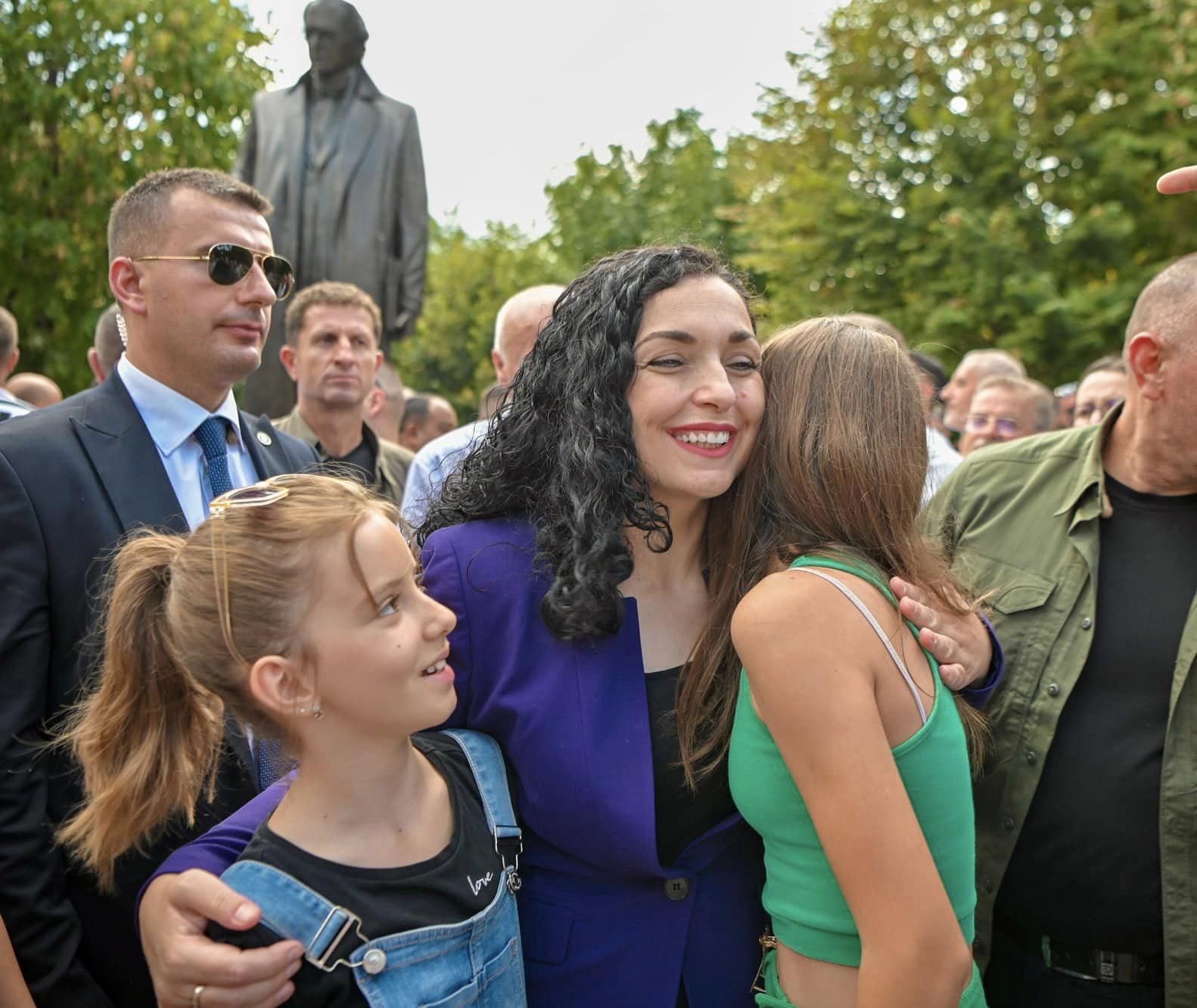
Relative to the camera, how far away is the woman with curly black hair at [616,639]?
227cm

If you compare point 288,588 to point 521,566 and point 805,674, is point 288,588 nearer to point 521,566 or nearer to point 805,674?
point 521,566

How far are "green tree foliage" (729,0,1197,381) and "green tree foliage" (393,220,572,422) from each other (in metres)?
19.3

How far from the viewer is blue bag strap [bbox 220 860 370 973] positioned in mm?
1890

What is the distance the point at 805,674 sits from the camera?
193cm

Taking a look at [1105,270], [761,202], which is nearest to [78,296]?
[761,202]

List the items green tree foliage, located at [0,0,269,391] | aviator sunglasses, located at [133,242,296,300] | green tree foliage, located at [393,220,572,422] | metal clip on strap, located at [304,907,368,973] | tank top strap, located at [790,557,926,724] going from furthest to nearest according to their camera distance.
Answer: green tree foliage, located at [393,220,572,422]
green tree foliage, located at [0,0,269,391]
aviator sunglasses, located at [133,242,296,300]
tank top strap, located at [790,557,926,724]
metal clip on strap, located at [304,907,368,973]

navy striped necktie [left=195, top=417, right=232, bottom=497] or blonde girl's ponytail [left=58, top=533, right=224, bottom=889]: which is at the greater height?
navy striped necktie [left=195, top=417, right=232, bottom=497]

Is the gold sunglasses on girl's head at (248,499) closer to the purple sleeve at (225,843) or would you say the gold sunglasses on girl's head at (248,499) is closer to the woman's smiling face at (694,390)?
the purple sleeve at (225,843)

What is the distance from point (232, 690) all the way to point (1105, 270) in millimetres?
14940

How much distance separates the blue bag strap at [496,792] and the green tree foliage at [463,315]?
3328 cm

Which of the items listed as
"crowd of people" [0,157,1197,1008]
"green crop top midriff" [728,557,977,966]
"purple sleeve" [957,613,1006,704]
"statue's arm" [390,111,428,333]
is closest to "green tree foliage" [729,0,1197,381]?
"statue's arm" [390,111,428,333]

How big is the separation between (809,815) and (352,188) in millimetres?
6253

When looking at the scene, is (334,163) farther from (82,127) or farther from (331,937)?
(82,127)

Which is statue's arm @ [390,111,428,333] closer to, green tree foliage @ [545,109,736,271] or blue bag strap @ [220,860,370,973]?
blue bag strap @ [220,860,370,973]
